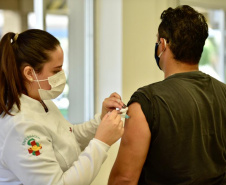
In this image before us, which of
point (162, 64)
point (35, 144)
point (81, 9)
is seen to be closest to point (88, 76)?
point (81, 9)

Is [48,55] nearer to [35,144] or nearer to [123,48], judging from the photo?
[35,144]

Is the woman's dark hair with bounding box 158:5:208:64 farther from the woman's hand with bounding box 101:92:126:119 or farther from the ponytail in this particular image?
the ponytail

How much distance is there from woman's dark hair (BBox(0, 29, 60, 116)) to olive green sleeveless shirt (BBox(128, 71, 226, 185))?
16.6 inches

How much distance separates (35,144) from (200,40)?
820mm

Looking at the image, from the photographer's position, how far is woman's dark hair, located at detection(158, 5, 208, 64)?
54.7 inches

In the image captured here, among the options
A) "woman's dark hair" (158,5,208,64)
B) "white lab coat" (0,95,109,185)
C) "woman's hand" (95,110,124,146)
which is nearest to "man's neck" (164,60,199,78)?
"woman's dark hair" (158,5,208,64)

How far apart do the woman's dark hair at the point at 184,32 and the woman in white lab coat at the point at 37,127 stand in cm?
41

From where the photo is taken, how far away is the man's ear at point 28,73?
4.22 ft

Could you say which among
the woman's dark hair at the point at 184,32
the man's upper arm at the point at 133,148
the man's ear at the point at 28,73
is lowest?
the man's upper arm at the point at 133,148

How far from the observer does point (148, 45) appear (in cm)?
254

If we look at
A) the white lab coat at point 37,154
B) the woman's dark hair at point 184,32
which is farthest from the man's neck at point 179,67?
the white lab coat at point 37,154

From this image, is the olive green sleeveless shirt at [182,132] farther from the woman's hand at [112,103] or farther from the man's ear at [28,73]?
the man's ear at [28,73]

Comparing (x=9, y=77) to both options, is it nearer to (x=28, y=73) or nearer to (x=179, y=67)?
(x=28, y=73)

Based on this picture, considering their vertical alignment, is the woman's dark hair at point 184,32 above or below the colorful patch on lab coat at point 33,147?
above
